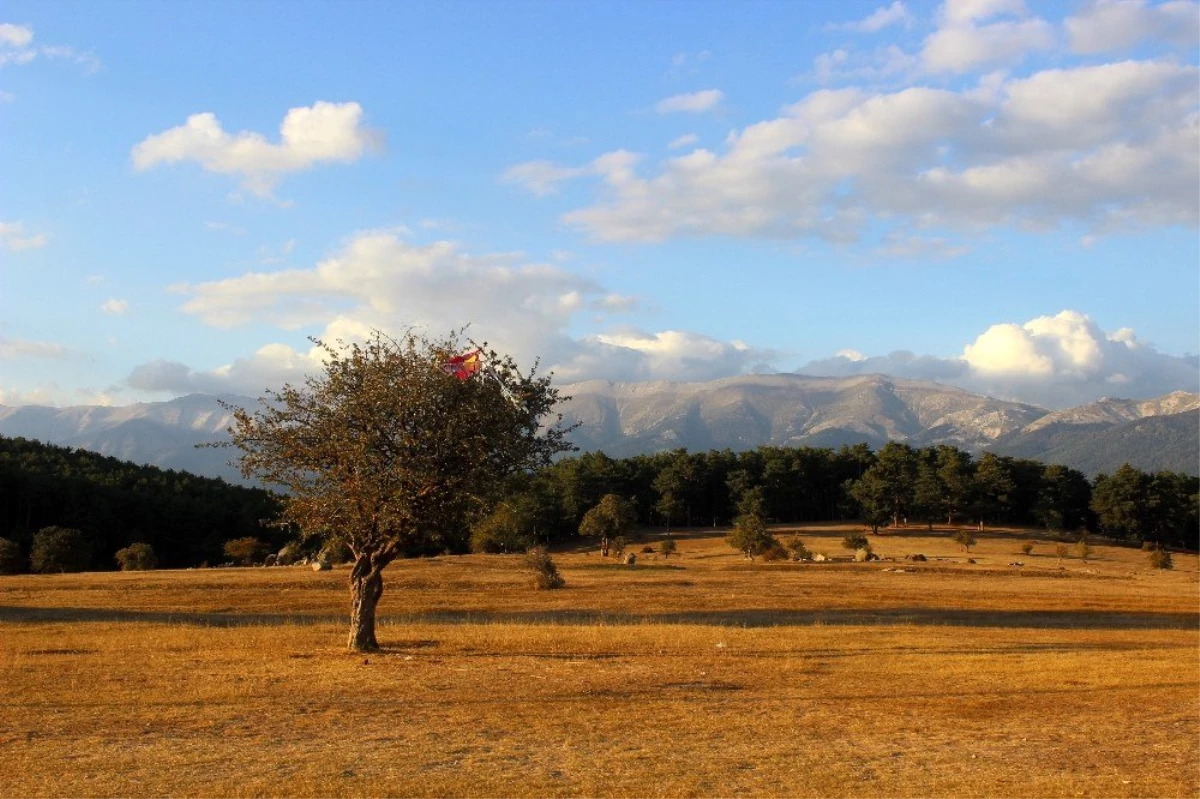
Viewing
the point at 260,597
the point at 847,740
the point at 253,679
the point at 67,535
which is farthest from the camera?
the point at 67,535

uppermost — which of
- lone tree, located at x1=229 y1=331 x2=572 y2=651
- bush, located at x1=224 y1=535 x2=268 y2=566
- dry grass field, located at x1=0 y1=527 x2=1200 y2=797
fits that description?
lone tree, located at x1=229 y1=331 x2=572 y2=651

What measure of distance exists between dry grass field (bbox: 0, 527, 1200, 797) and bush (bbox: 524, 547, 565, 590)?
1026 cm

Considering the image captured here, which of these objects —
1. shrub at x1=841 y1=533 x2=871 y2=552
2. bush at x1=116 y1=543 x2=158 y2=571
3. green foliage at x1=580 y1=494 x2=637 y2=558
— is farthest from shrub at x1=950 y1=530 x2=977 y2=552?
bush at x1=116 y1=543 x2=158 y2=571

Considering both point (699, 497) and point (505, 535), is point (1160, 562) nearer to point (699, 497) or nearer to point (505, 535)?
point (505, 535)

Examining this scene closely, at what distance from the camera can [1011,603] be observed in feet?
179

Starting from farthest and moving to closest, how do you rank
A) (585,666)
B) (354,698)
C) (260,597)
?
(260,597) < (585,666) < (354,698)

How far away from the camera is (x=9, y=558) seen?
257 ft

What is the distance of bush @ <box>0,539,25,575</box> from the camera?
77562 millimetres

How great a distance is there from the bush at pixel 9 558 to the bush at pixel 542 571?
45266 millimetres

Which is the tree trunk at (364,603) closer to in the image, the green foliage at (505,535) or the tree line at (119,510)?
the green foliage at (505,535)

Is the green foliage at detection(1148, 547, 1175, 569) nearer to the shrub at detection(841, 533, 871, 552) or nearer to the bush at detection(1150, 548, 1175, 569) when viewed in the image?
the bush at detection(1150, 548, 1175, 569)

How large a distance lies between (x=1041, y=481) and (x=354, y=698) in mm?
158397

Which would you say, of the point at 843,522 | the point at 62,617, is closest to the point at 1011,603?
the point at 62,617

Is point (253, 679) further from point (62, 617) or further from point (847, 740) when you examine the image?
point (62, 617)
